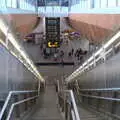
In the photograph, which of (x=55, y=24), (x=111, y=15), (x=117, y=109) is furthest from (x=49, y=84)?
(x=117, y=109)

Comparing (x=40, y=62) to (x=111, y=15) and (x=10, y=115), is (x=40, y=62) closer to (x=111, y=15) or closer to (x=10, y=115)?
(x=111, y=15)

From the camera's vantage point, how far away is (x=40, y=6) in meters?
47.3

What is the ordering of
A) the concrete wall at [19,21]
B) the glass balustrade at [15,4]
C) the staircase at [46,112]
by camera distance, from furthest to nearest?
the glass balustrade at [15,4]
the concrete wall at [19,21]
the staircase at [46,112]

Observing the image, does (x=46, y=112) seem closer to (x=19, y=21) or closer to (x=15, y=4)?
(x=19, y=21)

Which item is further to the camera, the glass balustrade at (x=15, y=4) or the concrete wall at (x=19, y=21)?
the glass balustrade at (x=15, y=4)

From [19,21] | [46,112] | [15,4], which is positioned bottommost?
[46,112]

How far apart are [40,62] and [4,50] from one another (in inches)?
1526

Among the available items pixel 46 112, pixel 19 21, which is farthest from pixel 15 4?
pixel 46 112

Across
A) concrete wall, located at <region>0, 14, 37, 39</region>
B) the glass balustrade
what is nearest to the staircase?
concrete wall, located at <region>0, 14, 37, 39</region>

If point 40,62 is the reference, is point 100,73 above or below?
below

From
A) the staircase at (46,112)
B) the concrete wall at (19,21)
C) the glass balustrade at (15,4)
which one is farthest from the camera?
the glass balustrade at (15,4)

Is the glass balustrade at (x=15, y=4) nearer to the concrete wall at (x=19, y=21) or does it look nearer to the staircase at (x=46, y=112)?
the concrete wall at (x=19, y=21)

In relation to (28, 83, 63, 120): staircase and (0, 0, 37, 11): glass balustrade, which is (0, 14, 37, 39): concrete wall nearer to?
(0, 0, 37, 11): glass balustrade

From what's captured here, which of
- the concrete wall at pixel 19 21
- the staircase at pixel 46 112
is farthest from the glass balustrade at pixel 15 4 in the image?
the staircase at pixel 46 112
